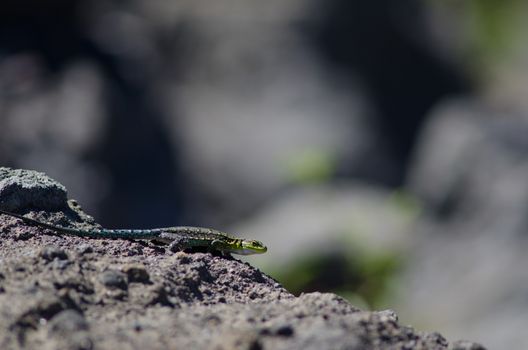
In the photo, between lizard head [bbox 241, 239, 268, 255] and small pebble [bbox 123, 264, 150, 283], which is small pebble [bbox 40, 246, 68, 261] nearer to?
small pebble [bbox 123, 264, 150, 283]

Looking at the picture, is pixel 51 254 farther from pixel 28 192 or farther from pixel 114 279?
pixel 28 192

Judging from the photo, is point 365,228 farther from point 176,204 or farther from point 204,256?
point 204,256

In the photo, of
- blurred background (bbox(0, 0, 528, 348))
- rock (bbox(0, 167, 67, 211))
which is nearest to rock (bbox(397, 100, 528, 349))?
blurred background (bbox(0, 0, 528, 348))

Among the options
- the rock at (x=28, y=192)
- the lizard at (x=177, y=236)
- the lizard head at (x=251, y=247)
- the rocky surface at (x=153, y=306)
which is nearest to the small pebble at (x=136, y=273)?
the rocky surface at (x=153, y=306)

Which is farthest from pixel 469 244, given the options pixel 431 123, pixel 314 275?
pixel 431 123

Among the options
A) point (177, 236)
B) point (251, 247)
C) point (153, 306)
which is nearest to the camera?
point (153, 306)

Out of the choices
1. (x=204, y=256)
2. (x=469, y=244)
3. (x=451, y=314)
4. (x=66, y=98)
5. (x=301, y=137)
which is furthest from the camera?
(x=301, y=137)

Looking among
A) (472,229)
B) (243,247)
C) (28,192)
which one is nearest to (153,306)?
(28,192)

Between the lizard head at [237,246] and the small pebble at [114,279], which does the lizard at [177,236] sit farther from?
the small pebble at [114,279]
